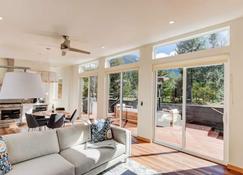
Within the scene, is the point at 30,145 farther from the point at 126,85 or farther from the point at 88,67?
the point at 88,67

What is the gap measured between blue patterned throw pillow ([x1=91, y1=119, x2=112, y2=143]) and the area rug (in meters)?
0.57

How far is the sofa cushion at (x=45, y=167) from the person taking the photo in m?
2.08

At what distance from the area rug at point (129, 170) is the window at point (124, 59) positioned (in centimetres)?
327

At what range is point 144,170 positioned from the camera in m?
3.14

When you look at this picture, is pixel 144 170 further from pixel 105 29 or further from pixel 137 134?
pixel 105 29

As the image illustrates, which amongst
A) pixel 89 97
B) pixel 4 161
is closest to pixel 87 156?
pixel 4 161

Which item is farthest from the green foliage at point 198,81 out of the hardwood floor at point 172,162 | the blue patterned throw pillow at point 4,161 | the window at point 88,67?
the window at point 88,67

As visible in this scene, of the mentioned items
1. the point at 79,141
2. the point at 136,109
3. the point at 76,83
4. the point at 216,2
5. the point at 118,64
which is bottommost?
the point at 79,141

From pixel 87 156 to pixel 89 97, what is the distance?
18.3 feet

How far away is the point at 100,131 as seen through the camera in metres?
3.40

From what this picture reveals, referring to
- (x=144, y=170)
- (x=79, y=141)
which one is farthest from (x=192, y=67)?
(x=79, y=141)

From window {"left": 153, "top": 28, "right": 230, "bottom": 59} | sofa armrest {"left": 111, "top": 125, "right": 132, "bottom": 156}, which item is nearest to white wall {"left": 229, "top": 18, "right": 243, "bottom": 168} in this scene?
window {"left": 153, "top": 28, "right": 230, "bottom": 59}

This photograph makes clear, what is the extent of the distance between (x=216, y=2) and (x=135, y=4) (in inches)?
49.6

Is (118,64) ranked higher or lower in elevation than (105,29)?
lower
